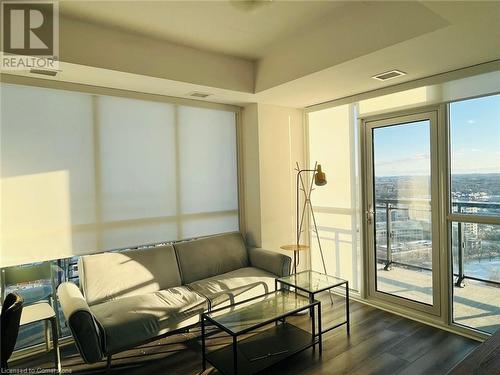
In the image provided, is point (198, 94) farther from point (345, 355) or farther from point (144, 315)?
point (345, 355)

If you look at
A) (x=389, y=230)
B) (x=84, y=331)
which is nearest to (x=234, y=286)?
(x=84, y=331)

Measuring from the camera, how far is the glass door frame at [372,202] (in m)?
3.15

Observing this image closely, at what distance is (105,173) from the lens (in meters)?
3.17

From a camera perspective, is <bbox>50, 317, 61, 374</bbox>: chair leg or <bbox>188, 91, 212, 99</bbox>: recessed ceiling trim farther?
<bbox>188, 91, 212, 99</bbox>: recessed ceiling trim

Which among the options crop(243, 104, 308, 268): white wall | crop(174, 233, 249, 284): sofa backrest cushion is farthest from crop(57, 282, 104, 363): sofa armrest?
crop(243, 104, 308, 268): white wall

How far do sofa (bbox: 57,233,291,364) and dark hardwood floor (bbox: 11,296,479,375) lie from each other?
0.89 feet

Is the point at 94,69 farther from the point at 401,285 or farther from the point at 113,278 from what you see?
the point at 401,285

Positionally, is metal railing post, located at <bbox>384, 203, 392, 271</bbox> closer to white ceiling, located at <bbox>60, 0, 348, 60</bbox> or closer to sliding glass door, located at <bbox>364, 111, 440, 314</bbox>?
sliding glass door, located at <bbox>364, 111, 440, 314</bbox>

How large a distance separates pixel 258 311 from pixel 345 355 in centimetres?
82

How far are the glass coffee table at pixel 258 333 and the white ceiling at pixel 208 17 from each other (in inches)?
91.3

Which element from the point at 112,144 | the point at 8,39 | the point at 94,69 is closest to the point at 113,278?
the point at 112,144

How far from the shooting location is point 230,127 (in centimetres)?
413

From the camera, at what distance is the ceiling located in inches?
83.4

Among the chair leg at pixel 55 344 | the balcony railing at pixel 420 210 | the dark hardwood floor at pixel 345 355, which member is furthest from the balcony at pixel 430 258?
the chair leg at pixel 55 344
